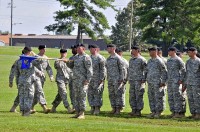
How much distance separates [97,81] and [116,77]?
2.09 feet

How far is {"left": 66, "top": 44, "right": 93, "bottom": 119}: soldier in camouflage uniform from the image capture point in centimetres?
1692

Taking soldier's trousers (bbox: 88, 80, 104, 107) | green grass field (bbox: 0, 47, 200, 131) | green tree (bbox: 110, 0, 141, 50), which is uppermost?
green tree (bbox: 110, 0, 141, 50)

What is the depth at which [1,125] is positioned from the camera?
1442cm

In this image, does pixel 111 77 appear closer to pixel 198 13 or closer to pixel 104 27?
pixel 198 13

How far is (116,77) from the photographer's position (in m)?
19.3

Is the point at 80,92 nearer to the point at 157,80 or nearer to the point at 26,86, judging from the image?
the point at 26,86

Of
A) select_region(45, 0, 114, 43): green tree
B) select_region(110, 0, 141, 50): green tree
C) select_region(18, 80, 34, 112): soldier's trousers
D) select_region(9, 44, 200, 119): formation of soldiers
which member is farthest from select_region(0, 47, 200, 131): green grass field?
select_region(110, 0, 141, 50): green tree

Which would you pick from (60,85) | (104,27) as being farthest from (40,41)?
(60,85)

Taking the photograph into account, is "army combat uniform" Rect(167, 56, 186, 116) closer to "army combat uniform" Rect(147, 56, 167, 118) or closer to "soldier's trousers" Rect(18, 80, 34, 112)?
"army combat uniform" Rect(147, 56, 167, 118)

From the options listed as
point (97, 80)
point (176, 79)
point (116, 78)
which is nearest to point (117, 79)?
point (116, 78)

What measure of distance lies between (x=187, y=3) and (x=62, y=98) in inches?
1798

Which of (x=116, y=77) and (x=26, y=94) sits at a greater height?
(x=116, y=77)

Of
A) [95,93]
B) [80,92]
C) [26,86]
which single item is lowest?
[95,93]

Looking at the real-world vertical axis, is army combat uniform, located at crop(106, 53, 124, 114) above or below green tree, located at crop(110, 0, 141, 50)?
below
